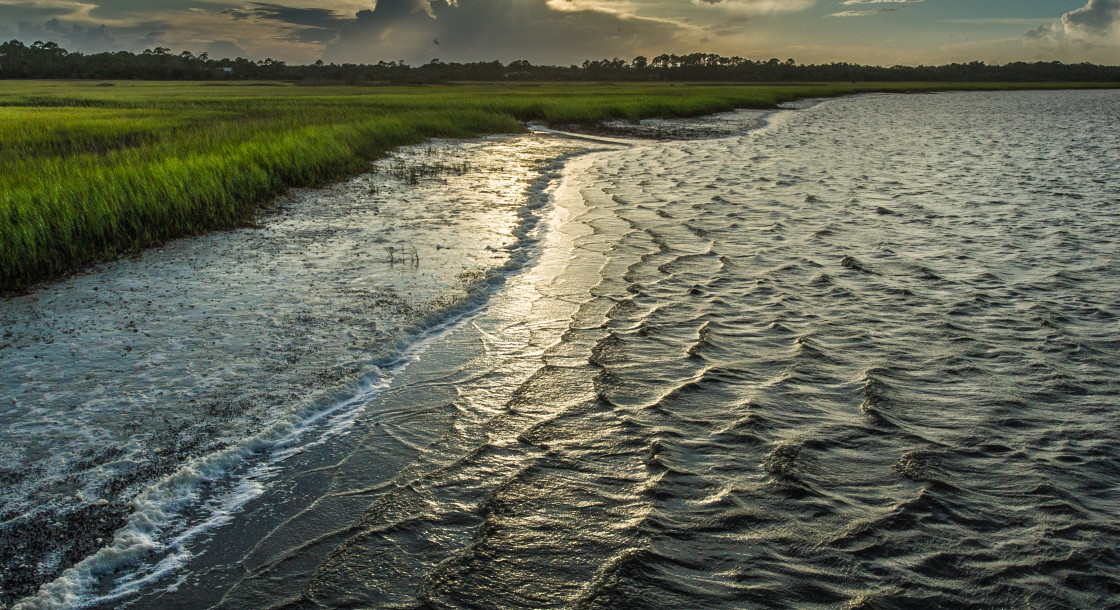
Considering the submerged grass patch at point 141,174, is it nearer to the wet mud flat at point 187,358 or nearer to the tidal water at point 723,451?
the wet mud flat at point 187,358

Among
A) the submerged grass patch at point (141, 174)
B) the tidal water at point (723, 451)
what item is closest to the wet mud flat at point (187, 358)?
the tidal water at point (723, 451)

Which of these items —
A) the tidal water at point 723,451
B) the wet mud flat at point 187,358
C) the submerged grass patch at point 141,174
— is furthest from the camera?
the submerged grass patch at point 141,174

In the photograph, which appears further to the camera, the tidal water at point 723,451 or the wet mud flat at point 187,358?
the wet mud flat at point 187,358

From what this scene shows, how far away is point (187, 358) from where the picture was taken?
17.5ft

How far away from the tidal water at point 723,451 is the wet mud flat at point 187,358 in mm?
343

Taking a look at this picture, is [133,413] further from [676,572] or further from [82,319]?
[676,572]

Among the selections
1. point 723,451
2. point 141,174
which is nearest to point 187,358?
point 723,451

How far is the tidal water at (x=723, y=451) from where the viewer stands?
2.91m

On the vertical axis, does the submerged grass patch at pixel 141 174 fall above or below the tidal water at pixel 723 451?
above

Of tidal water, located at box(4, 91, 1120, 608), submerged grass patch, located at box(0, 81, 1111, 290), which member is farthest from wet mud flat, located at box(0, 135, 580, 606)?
submerged grass patch, located at box(0, 81, 1111, 290)

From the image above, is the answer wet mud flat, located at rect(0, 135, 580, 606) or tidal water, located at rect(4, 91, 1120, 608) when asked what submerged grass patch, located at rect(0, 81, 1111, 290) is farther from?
tidal water, located at rect(4, 91, 1120, 608)

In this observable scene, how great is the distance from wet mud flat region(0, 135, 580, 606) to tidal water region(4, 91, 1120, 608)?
0.34 meters

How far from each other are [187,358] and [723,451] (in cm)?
Answer: 433

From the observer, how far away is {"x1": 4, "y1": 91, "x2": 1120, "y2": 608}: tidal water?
291cm
